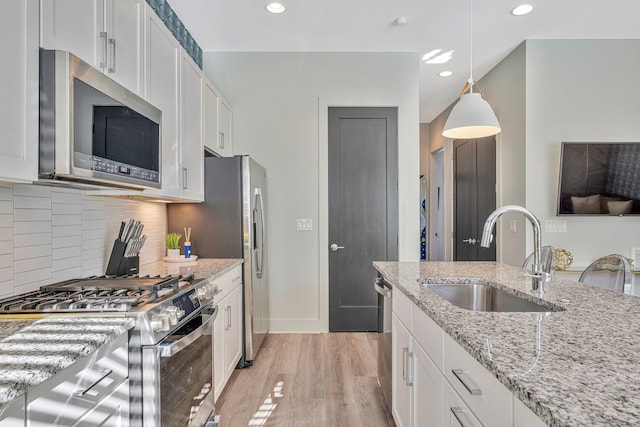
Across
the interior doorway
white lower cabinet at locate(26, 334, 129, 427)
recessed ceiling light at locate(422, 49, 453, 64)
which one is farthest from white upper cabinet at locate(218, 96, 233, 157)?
the interior doorway

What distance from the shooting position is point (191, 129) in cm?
271

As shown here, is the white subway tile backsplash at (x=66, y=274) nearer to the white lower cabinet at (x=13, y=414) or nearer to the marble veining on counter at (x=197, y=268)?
the marble veining on counter at (x=197, y=268)

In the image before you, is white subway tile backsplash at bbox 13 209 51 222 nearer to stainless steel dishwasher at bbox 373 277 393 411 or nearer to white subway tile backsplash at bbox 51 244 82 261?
white subway tile backsplash at bbox 51 244 82 261

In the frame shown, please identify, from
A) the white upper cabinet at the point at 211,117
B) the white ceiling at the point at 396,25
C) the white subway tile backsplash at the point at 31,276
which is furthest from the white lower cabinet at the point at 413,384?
the white ceiling at the point at 396,25

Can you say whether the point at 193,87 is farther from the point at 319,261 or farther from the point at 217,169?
the point at 319,261

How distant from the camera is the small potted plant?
2.83 metres

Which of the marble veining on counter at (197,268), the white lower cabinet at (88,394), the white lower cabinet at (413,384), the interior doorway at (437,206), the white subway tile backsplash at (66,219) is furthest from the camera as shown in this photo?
the interior doorway at (437,206)

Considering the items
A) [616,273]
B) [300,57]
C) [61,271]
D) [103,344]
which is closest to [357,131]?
[300,57]

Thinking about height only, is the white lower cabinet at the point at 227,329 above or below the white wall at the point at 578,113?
below

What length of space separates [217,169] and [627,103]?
390 centimetres

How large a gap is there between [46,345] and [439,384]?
121cm

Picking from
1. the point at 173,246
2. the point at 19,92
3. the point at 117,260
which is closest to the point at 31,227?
the point at 117,260

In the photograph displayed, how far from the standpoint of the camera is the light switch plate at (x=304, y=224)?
3846 mm

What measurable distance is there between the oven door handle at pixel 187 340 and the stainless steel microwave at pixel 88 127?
2.41ft
